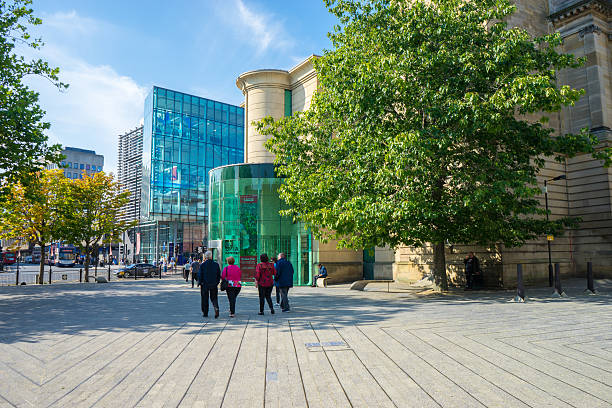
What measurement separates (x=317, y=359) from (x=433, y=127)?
10513 millimetres

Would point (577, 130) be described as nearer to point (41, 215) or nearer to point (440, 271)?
point (440, 271)

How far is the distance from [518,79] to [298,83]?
79.2 feet

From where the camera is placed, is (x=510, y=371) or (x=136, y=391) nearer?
(x=136, y=391)

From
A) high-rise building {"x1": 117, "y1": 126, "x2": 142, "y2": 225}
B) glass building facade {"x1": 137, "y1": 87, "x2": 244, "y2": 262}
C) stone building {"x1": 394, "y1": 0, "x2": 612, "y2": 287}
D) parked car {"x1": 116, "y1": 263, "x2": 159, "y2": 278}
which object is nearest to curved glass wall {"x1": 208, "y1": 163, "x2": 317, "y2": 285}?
stone building {"x1": 394, "y1": 0, "x2": 612, "y2": 287}

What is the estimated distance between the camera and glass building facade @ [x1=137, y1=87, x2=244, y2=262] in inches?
2438

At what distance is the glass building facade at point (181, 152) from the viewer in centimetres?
6194

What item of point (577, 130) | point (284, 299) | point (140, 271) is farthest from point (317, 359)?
point (140, 271)

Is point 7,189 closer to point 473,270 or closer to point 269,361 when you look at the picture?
point 269,361

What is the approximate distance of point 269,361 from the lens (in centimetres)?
684

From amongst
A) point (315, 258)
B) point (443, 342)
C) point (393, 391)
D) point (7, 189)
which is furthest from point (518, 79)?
point (7, 189)

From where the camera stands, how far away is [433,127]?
15.0m

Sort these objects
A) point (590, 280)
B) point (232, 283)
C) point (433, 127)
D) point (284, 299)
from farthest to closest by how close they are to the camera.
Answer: point (590, 280), point (433, 127), point (284, 299), point (232, 283)

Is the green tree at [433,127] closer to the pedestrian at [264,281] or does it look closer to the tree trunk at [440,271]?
the tree trunk at [440,271]

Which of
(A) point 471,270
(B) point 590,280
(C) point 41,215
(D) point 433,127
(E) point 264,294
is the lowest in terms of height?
(B) point 590,280
